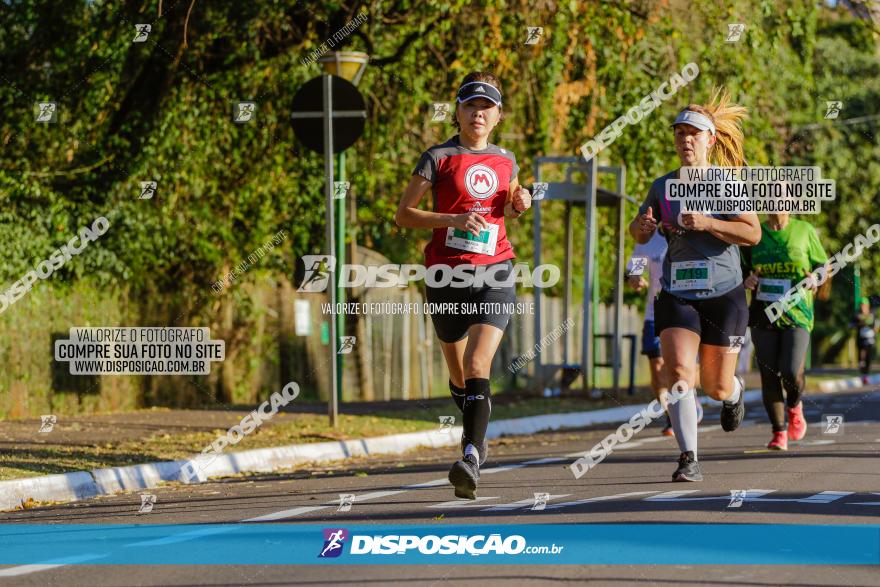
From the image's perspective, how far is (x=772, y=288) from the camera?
11305mm

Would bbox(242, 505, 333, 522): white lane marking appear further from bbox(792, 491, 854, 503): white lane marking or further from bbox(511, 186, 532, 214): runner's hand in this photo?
bbox(792, 491, 854, 503): white lane marking

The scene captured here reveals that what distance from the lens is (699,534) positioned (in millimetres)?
6680

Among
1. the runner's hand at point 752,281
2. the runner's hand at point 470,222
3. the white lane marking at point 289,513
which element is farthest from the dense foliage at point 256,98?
the runner's hand at point 470,222

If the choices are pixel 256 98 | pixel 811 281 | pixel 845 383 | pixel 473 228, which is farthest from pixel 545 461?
pixel 845 383

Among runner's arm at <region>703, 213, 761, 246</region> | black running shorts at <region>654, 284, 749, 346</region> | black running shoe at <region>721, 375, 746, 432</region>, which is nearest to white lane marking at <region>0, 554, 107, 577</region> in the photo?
black running shorts at <region>654, 284, 749, 346</region>

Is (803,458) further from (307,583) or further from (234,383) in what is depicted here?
(234,383)

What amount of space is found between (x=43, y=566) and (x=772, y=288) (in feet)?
21.5

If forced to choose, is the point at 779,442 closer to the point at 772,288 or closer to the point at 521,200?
the point at 772,288

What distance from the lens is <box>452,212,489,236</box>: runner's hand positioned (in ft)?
25.9

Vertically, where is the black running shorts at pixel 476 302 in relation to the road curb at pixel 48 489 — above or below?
above

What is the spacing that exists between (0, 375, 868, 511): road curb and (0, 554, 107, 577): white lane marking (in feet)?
10.3

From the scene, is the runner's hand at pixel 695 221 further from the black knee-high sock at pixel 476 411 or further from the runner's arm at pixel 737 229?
the black knee-high sock at pixel 476 411

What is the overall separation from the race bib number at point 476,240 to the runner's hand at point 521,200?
0.55 feet

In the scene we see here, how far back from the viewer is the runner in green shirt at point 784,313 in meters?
11.3
